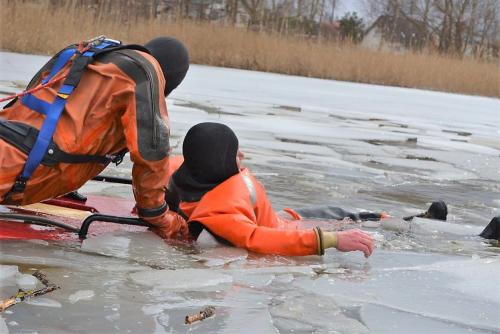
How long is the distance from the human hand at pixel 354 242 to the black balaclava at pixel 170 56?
990mm

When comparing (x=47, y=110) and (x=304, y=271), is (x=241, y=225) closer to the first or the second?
(x=304, y=271)

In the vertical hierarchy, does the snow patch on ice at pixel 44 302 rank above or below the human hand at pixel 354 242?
below

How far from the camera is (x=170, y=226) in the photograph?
3.68m

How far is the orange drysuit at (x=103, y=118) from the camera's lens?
323 cm

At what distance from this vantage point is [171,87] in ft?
11.7

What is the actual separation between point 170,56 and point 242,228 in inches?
31.8

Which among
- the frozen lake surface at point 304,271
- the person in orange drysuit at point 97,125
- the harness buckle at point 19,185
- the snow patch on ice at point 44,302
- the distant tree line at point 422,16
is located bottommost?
the frozen lake surface at point 304,271

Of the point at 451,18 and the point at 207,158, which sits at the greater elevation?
the point at 451,18

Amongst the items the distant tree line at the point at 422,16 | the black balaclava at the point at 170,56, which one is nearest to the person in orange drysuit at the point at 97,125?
the black balaclava at the point at 170,56

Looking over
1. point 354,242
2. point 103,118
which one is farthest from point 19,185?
point 354,242

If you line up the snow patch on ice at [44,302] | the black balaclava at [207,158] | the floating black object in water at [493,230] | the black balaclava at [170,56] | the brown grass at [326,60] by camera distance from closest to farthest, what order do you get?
the snow patch on ice at [44,302] < the black balaclava at [170,56] < the black balaclava at [207,158] < the floating black object in water at [493,230] < the brown grass at [326,60]

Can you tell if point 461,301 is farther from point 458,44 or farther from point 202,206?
point 458,44

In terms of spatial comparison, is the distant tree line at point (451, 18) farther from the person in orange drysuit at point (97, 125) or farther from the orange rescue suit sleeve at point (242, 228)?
the person in orange drysuit at point (97, 125)

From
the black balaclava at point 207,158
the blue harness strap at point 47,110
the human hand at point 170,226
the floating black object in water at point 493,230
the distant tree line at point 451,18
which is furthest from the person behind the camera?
the distant tree line at point 451,18
